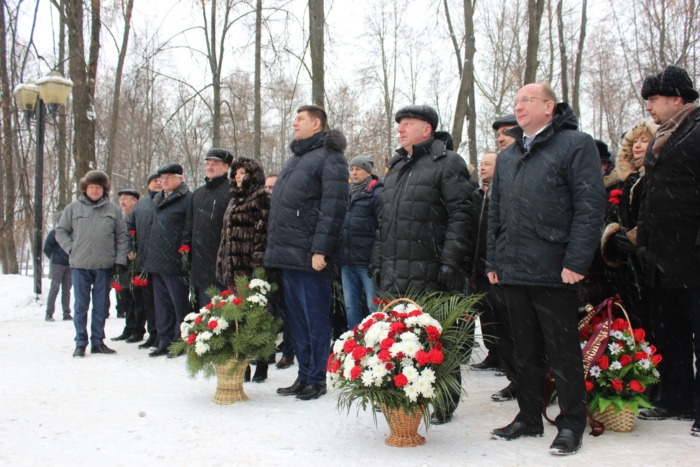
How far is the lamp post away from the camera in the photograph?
11.9 metres

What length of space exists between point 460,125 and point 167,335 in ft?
28.8

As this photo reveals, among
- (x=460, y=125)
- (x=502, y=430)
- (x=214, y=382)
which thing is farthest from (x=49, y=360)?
(x=460, y=125)

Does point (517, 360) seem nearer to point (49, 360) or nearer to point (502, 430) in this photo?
point (502, 430)

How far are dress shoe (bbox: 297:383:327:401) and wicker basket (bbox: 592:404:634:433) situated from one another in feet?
7.06

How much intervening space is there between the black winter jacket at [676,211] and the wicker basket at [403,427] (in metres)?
1.87

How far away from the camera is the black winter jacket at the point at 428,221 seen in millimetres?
4238

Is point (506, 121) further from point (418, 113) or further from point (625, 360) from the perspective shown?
point (625, 360)

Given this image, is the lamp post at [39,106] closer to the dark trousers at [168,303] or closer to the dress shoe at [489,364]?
the dark trousers at [168,303]

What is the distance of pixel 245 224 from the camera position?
587cm

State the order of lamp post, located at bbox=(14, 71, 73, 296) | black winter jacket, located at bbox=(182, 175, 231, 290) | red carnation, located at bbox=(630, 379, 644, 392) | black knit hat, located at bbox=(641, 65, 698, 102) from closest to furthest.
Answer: red carnation, located at bbox=(630, 379, 644, 392) → black knit hat, located at bbox=(641, 65, 698, 102) → black winter jacket, located at bbox=(182, 175, 231, 290) → lamp post, located at bbox=(14, 71, 73, 296)

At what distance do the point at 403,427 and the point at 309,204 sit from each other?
2149 millimetres

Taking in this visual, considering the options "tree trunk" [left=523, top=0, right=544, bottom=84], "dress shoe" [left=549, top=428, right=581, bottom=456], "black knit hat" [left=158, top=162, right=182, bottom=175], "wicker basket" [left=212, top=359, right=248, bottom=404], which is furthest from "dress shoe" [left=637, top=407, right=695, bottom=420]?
"tree trunk" [left=523, top=0, right=544, bottom=84]

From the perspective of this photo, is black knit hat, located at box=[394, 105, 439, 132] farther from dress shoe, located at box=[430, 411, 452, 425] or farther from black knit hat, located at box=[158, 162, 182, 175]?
black knit hat, located at box=[158, 162, 182, 175]

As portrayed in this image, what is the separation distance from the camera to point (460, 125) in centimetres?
1380
